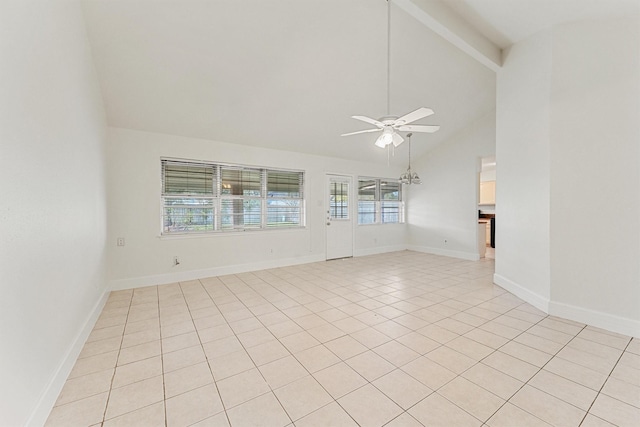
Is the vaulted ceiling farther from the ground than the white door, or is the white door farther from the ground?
the vaulted ceiling

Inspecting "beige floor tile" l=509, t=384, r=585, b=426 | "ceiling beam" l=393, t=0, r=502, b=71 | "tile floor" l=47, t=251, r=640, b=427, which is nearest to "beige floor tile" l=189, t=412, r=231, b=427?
"tile floor" l=47, t=251, r=640, b=427

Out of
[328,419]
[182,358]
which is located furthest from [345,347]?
[182,358]

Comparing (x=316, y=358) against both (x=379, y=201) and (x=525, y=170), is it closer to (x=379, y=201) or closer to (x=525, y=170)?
(x=525, y=170)

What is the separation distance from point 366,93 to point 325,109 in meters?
0.70

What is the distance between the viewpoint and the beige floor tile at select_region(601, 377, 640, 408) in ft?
5.64

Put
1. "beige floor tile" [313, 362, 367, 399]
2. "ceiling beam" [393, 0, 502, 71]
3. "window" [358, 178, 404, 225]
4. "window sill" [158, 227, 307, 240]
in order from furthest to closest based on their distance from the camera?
"window" [358, 178, 404, 225] < "window sill" [158, 227, 307, 240] < "ceiling beam" [393, 0, 502, 71] < "beige floor tile" [313, 362, 367, 399]

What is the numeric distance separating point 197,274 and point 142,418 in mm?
3197

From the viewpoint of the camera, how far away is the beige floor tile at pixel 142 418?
156 centimetres

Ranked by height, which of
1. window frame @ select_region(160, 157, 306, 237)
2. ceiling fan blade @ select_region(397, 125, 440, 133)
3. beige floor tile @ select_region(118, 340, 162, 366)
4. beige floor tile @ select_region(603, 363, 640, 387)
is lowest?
beige floor tile @ select_region(118, 340, 162, 366)

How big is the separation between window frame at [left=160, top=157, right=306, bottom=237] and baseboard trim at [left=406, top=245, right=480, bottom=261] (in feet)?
11.4

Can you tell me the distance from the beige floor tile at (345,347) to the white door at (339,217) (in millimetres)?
3719

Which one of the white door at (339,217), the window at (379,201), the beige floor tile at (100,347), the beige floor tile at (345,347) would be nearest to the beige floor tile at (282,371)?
the beige floor tile at (345,347)

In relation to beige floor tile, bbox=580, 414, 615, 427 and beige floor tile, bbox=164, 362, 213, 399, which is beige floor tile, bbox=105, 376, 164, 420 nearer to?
beige floor tile, bbox=164, 362, 213, 399

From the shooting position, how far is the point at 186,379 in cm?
197
